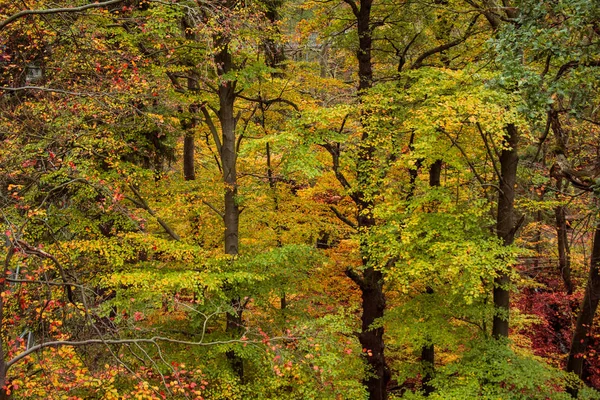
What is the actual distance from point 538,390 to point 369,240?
4532 mm

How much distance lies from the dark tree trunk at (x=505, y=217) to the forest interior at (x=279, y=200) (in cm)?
5

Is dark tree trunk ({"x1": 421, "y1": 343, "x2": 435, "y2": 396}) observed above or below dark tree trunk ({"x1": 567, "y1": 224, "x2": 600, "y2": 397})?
below

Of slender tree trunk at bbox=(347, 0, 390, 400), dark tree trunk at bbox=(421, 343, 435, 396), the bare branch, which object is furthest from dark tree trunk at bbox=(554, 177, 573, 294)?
the bare branch

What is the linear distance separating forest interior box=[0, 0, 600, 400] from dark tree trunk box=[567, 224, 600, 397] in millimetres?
51

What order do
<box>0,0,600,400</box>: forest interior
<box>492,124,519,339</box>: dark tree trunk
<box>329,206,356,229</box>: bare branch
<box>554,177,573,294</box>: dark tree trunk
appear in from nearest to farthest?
<box>0,0,600,400</box>: forest interior
<box>492,124,519,339</box>: dark tree trunk
<box>329,206,356,229</box>: bare branch
<box>554,177,573,294</box>: dark tree trunk

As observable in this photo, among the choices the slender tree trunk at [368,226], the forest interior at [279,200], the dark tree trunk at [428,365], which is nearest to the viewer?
the forest interior at [279,200]

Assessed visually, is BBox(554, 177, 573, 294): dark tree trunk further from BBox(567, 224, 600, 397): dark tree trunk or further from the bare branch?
the bare branch

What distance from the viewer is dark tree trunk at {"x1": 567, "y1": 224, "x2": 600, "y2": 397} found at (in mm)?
10789

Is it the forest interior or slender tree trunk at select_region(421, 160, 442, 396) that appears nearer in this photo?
the forest interior

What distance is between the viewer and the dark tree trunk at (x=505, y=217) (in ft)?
33.1

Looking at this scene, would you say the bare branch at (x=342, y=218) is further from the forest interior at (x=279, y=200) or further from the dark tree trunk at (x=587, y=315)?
the dark tree trunk at (x=587, y=315)

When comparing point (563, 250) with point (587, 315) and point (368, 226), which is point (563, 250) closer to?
point (587, 315)

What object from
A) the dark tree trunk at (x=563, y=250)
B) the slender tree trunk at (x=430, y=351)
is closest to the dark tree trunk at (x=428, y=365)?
the slender tree trunk at (x=430, y=351)

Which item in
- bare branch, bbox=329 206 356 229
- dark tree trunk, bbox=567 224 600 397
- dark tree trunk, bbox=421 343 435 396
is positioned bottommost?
dark tree trunk, bbox=421 343 435 396
